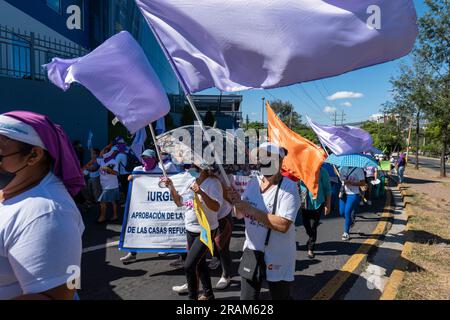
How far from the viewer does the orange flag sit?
4.52 metres

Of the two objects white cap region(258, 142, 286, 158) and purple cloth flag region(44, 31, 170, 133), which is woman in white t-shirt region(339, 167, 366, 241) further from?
purple cloth flag region(44, 31, 170, 133)

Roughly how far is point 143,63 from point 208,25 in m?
1.29

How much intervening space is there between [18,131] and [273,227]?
195 centimetres

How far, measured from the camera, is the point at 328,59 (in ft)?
7.09

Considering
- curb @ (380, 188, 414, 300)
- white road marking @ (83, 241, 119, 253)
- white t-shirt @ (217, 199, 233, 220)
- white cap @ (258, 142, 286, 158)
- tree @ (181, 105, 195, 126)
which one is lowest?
white road marking @ (83, 241, 119, 253)

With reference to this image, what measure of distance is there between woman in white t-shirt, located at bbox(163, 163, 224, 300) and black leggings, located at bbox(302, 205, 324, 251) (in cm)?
245

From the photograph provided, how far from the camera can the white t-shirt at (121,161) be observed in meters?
8.20

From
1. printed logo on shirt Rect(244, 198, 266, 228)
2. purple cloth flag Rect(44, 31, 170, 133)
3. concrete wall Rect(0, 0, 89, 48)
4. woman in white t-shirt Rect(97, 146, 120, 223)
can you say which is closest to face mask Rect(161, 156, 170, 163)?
woman in white t-shirt Rect(97, 146, 120, 223)

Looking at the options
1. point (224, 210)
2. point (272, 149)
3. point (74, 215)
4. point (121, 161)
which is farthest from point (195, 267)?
point (121, 161)

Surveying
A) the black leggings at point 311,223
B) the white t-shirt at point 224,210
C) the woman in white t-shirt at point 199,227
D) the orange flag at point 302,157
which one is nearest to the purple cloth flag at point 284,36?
the woman in white t-shirt at point 199,227

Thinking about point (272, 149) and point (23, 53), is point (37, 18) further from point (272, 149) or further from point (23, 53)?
point (272, 149)

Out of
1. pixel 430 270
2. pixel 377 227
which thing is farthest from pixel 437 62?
pixel 430 270
